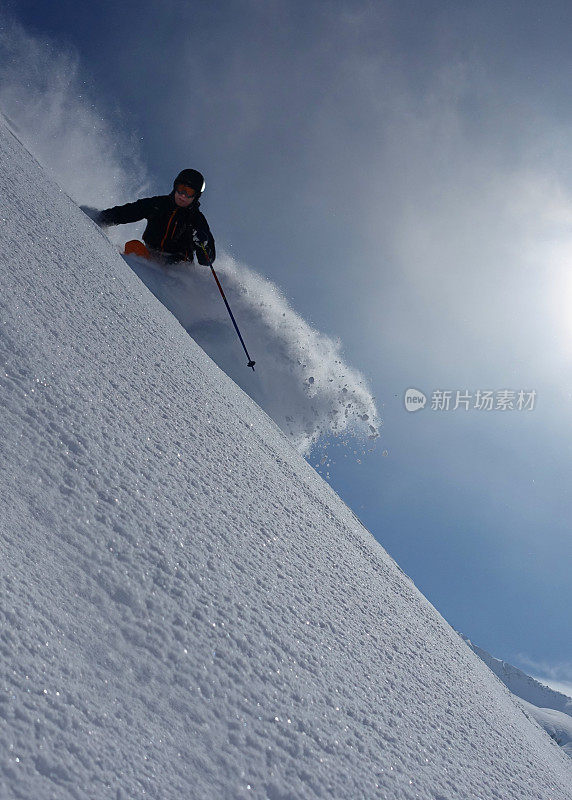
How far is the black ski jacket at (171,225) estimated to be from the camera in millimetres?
7762

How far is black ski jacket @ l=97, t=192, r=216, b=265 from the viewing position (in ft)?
25.5

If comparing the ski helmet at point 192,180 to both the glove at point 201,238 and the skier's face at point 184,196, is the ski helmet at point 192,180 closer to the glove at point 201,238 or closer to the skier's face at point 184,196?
the skier's face at point 184,196

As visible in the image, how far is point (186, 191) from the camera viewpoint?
24.8 ft

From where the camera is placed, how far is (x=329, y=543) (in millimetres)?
2191

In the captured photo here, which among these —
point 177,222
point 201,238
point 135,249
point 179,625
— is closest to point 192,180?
point 177,222

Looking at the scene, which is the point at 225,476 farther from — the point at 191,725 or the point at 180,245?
the point at 180,245

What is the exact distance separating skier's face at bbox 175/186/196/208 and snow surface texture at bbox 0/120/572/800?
5.61 m

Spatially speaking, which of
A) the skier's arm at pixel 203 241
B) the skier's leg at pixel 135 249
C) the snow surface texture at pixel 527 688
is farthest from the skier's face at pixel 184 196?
the snow surface texture at pixel 527 688

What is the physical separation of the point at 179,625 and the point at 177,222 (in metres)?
7.51


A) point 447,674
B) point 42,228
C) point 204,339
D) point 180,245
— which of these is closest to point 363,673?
point 447,674

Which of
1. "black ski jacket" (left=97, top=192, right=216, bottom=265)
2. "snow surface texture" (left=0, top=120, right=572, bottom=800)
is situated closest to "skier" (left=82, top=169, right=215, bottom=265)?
"black ski jacket" (left=97, top=192, right=216, bottom=265)

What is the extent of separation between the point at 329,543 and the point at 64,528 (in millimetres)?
1278

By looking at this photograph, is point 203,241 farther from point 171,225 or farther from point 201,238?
point 171,225

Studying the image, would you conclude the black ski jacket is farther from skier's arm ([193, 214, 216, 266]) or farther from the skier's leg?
the skier's leg
